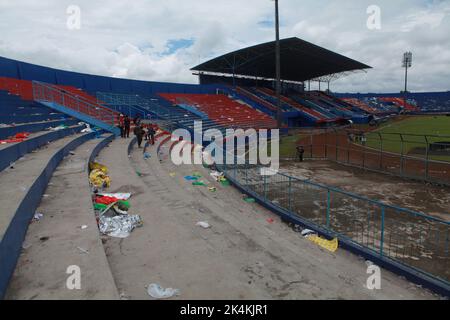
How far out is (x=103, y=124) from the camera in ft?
65.2

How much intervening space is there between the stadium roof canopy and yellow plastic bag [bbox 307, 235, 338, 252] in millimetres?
32564

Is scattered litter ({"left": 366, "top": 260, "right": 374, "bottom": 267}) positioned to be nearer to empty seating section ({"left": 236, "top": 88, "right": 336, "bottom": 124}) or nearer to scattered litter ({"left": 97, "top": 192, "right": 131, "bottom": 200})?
scattered litter ({"left": 97, "top": 192, "right": 131, "bottom": 200})

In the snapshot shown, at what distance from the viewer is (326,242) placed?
7.73m

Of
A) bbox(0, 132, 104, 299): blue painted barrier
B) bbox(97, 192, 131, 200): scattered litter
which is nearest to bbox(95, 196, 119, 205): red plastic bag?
bbox(97, 192, 131, 200): scattered litter

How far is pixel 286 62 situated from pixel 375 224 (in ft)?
142

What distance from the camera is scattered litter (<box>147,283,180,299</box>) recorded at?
4434 millimetres

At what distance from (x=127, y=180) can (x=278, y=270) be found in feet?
20.6

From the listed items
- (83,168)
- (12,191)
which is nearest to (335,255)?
(12,191)

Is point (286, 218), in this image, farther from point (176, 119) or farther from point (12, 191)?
point (176, 119)

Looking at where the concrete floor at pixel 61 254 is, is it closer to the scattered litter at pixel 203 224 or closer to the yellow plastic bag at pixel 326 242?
the scattered litter at pixel 203 224

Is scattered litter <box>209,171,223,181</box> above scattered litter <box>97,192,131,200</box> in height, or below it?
below

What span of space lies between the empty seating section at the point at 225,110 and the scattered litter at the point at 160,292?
27622 millimetres

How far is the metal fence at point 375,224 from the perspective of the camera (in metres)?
6.93

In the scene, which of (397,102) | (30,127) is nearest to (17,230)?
(30,127)
